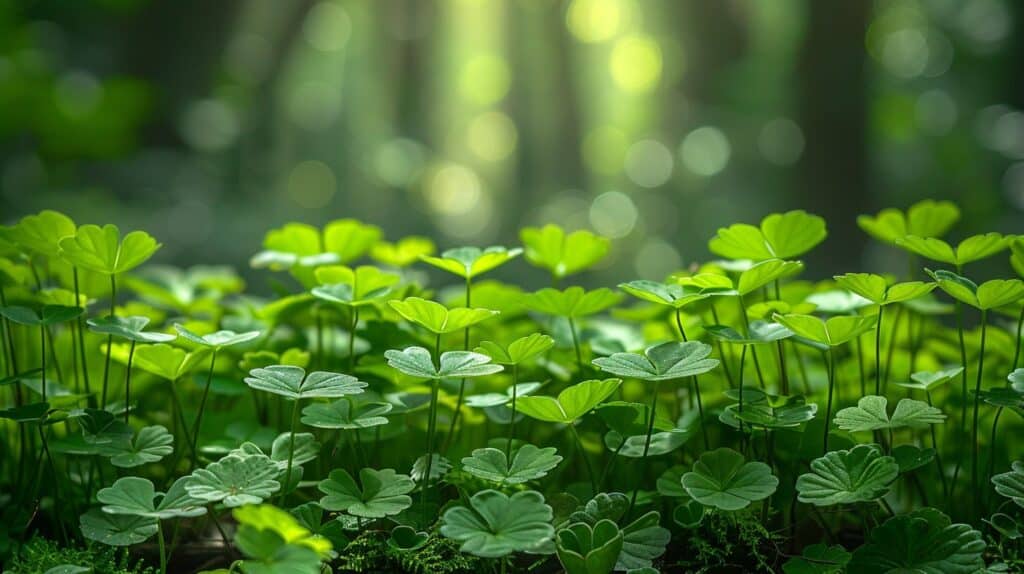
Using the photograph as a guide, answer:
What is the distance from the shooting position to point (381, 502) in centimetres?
49

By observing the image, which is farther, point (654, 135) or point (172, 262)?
point (654, 135)

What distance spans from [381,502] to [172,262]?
333 cm

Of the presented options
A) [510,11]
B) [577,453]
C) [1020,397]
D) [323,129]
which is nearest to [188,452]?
[577,453]

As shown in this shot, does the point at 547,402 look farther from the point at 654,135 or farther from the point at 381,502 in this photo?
the point at 654,135

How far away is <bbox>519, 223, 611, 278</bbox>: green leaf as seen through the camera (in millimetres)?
687

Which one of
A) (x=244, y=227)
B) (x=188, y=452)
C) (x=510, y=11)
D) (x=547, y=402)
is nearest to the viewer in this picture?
(x=547, y=402)

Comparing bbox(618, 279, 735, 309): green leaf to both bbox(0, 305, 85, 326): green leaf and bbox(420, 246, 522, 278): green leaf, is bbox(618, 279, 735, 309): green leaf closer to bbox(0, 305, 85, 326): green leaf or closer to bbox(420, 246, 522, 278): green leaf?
bbox(420, 246, 522, 278): green leaf

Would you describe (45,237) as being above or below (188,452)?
above

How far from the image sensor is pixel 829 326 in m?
0.50

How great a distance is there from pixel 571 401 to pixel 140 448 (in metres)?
0.28

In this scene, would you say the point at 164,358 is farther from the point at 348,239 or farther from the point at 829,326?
the point at 829,326

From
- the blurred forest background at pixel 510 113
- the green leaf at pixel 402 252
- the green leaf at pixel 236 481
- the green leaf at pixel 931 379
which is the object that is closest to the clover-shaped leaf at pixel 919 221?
the green leaf at pixel 931 379

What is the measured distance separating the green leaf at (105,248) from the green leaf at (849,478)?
443 millimetres

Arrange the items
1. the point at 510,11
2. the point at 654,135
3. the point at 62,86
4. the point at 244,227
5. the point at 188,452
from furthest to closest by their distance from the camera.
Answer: the point at 654,135, the point at 510,11, the point at 244,227, the point at 62,86, the point at 188,452
